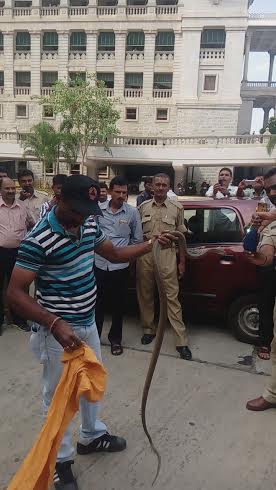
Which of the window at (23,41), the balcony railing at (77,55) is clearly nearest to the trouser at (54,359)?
the balcony railing at (77,55)

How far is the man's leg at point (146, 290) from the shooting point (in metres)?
4.00

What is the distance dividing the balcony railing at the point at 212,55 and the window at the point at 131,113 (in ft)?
22.0

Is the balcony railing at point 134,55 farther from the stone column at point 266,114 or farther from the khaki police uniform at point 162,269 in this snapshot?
the stone column at point 266,114

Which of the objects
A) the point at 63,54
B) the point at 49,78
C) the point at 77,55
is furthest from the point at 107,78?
the point at 49,78

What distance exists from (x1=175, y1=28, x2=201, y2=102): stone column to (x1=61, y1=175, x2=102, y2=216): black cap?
3275 centimetres

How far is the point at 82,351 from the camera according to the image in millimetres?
1815

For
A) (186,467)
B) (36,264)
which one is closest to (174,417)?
(186,467)

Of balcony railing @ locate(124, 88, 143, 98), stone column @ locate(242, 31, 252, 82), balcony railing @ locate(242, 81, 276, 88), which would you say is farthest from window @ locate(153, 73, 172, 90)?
balcony railing @ locate(242, 81, 276, 88)

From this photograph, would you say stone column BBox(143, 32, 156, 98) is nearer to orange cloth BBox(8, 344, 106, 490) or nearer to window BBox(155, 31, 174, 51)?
window BBox(155, 31, 174, 51)

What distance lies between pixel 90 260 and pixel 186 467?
137 cm

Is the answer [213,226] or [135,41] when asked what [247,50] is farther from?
[213,226]

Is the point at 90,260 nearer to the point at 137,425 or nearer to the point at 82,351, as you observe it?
the point at 82,351

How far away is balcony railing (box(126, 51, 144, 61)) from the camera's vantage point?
32625 mm

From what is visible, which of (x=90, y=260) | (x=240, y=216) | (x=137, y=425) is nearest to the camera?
(x=90, y=260)
